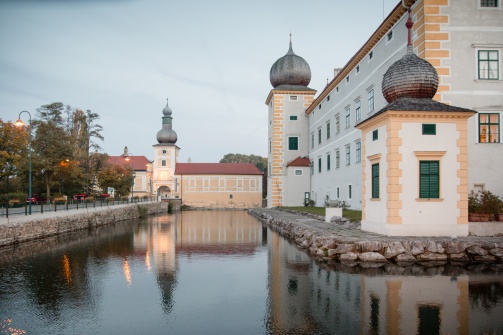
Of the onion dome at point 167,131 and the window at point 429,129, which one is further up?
the onion dome at point 167,131

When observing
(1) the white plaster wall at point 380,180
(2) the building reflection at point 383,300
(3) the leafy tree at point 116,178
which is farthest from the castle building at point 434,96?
(3) the leafy tree at point 116,178

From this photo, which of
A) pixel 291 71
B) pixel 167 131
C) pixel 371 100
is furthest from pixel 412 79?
pixel 167 131

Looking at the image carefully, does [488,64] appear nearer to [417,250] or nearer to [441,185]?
[441,185]

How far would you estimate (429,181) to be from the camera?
14102 mm

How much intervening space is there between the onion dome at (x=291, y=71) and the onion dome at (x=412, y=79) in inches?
1158

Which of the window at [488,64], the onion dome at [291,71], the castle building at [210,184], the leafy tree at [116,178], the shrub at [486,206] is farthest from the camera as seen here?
the castle building at [210,184]

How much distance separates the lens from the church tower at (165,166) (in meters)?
65.9

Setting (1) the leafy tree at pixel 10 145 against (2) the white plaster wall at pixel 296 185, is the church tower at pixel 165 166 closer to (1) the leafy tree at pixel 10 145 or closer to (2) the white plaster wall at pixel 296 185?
(2) the white plaster wall at pixel 296 185

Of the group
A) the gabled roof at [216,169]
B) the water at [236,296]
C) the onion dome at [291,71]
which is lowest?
the water at [236,296]

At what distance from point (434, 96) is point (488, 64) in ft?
10.1

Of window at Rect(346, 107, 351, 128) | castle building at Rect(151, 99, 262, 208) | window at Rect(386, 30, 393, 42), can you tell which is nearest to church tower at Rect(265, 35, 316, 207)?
window at Rect(346, 107, 351, 128)

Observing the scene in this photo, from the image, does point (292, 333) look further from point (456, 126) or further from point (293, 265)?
point (456, 126)

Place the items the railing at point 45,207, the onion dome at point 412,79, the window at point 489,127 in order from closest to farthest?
the onion dome at point 412,79, the window at point 489,127, the railing at point 45,207

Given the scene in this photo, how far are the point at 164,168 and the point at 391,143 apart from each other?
182 ft
